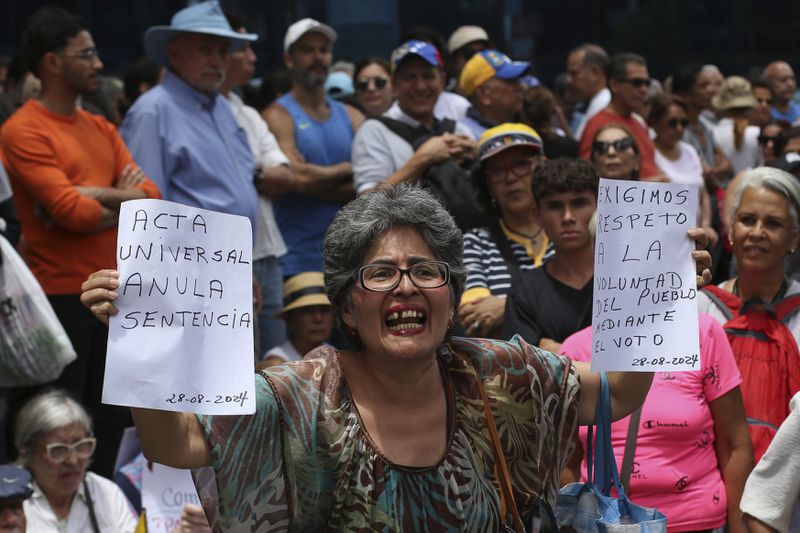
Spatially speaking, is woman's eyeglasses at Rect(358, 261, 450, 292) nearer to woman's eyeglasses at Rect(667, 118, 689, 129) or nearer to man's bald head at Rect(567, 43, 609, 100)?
woman's eyeglasses at Rect(667, 118, 689, 129)

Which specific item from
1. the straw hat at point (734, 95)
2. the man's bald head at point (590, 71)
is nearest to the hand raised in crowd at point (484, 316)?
the man's bald head at point (590, 71)

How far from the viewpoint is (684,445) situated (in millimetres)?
4609

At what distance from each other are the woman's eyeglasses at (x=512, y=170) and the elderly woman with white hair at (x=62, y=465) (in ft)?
7.07

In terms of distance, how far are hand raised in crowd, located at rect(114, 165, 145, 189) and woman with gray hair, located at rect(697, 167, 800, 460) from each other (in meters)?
2.87

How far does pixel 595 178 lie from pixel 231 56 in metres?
3.44

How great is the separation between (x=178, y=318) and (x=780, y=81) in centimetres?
1051

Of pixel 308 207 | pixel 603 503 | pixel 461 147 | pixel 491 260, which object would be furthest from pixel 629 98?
pixel 603 503

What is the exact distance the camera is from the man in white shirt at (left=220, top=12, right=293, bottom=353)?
292 inches

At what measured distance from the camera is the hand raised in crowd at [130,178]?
659cm

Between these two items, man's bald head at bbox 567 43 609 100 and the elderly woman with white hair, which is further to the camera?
man's bald head at bbox 567 43 609 100

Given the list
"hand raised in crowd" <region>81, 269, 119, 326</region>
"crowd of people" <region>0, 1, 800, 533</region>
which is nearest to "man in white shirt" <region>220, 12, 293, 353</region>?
"crowd of people" <region>0, 1, 800, 533</region>

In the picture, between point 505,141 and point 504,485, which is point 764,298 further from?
point 504,485

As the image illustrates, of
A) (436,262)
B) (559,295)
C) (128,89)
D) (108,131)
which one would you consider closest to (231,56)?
(128,89)

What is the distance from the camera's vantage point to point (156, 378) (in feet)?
10.2
